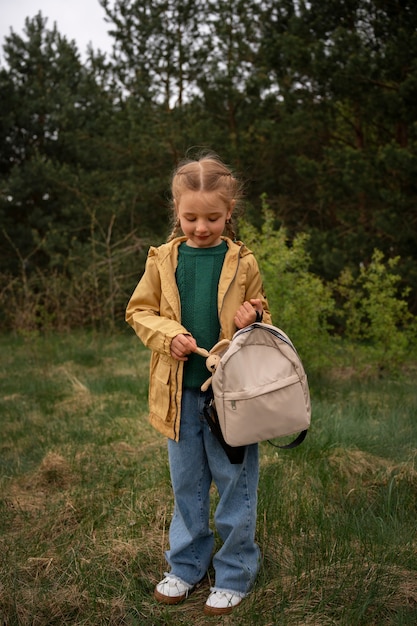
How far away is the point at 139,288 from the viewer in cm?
246

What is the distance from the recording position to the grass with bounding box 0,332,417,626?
2326mm

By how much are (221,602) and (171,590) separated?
23cm

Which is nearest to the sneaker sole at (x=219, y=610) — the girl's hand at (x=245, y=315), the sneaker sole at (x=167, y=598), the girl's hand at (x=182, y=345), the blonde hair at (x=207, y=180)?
the sneaker sole at (x=167, y=598)

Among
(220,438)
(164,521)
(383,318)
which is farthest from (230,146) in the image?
(220,438)

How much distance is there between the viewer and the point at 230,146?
1209cm

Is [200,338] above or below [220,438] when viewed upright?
above

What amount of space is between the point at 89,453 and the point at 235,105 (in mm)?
10289

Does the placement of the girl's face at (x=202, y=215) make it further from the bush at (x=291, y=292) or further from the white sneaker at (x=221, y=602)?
the bush at (x=291, y=292)

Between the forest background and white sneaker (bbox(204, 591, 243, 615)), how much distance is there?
3868 mm

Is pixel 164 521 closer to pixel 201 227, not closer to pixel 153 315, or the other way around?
pixel 153 315

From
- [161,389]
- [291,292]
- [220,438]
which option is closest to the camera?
[220,438]

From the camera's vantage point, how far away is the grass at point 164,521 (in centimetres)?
233

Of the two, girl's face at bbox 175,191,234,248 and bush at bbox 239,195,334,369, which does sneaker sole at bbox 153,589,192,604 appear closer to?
girl's face at bbox 175,191,234,248

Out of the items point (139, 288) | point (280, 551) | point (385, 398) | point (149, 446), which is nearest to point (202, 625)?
point (280, 551)
